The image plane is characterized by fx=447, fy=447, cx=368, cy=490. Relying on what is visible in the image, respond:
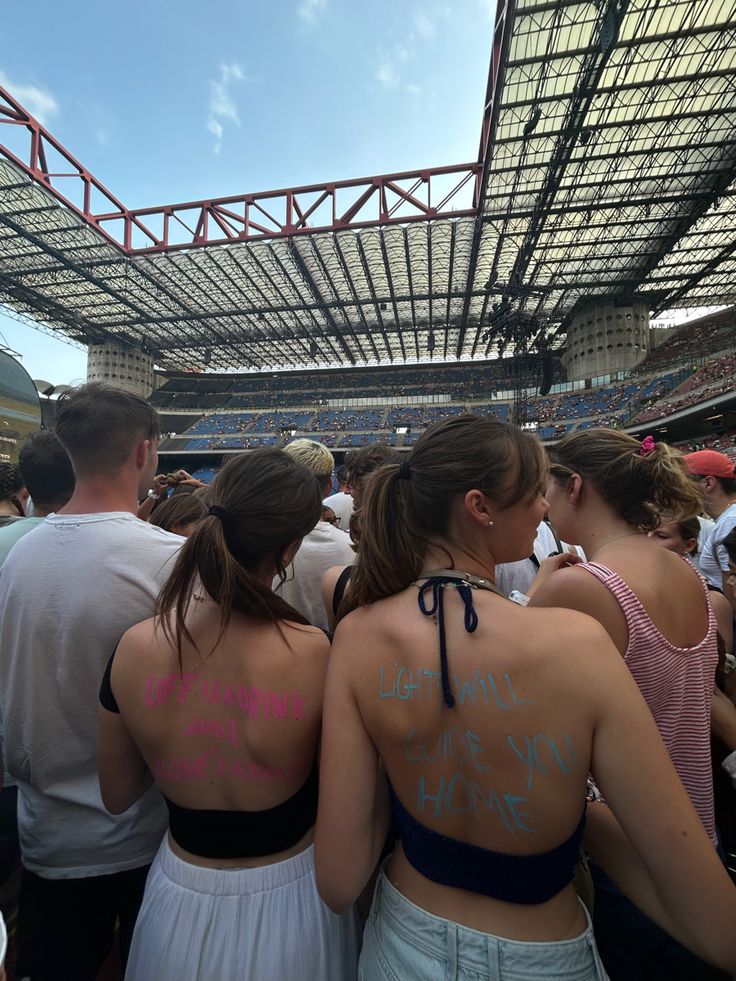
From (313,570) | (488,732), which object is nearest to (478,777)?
(488,732)

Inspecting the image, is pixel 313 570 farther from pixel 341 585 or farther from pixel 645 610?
pixel 645 610

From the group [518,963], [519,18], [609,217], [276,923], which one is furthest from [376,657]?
[609,217]

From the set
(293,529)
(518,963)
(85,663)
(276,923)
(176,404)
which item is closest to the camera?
(518,963)

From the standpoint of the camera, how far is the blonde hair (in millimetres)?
2568

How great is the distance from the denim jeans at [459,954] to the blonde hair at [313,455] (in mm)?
1911

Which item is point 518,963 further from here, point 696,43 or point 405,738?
point 696,43

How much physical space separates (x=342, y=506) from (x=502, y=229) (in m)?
23.4

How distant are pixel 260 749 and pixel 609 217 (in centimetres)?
2727

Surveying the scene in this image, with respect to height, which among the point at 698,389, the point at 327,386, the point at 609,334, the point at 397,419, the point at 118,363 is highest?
the point at 609,334

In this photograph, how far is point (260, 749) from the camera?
115 centimetres

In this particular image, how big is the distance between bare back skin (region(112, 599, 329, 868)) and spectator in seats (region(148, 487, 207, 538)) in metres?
1.56

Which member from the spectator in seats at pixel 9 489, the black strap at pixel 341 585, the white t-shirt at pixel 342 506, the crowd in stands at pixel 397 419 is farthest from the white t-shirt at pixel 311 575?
the crowd in stands at pixel 397 419

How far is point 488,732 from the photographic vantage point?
0.92m

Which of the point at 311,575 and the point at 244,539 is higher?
the point at 244,539
